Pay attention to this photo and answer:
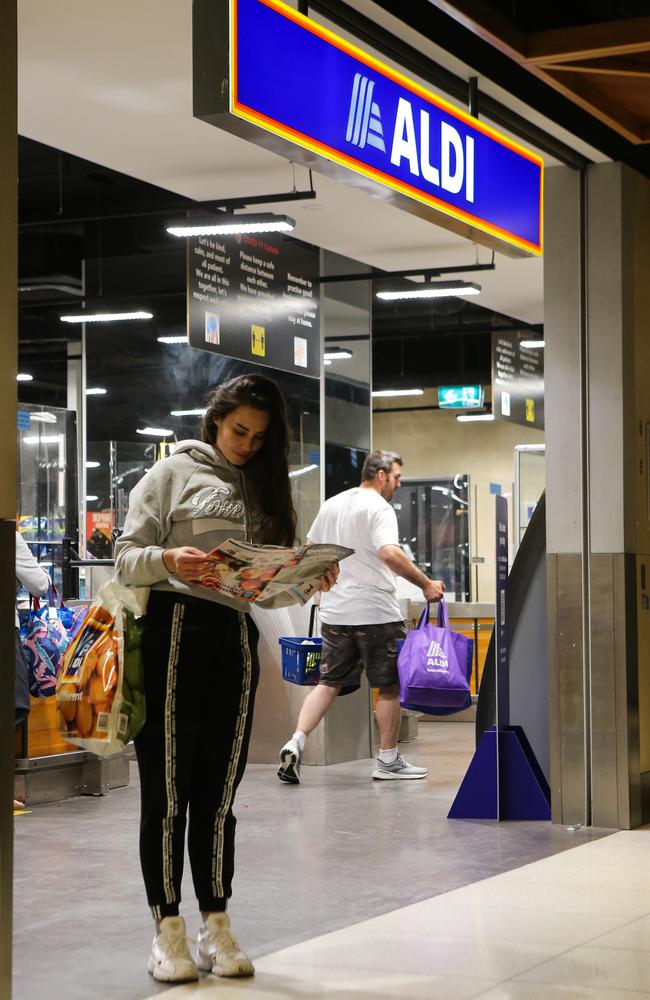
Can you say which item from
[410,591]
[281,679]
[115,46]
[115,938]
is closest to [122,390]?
[410,591]

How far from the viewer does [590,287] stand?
629 cm

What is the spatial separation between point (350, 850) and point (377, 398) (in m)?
15.9

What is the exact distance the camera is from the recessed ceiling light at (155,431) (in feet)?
43.5

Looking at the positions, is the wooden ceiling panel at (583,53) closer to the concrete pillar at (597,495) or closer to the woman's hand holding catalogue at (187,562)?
the concrete pillar at (597,495)

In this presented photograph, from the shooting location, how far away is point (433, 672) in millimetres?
7391

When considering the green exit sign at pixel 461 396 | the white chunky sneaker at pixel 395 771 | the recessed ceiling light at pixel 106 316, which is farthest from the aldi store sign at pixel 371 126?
the green exit sign at pixel 461 396

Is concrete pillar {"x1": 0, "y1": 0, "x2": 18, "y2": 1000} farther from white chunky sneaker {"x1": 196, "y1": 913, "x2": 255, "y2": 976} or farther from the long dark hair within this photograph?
the long dark hair

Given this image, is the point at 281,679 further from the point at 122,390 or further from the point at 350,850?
the point at 122,390

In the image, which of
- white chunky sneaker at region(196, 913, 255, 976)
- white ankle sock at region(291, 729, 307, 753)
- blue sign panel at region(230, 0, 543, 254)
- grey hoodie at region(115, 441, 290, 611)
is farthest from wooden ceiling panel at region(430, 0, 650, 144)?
white ankle sock at region(291, 729, 307, 753)

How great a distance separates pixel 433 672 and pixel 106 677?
406 centimetres

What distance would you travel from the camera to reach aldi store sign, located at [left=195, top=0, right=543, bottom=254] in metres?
3.86

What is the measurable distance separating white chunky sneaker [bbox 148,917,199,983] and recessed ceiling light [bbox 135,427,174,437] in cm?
984

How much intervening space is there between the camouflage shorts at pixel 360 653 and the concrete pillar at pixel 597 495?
5.02 ft

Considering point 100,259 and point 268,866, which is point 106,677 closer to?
point 268,866
